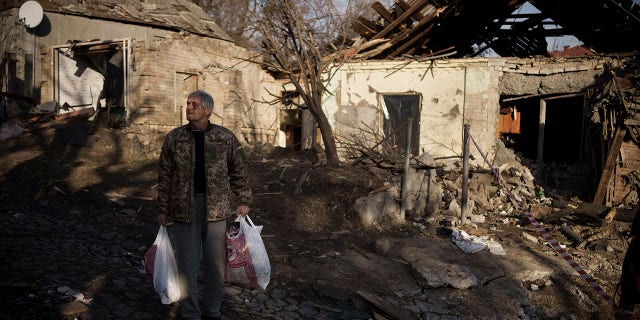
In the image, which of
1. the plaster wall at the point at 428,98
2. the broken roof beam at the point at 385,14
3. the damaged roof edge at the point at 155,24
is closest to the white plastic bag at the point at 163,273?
the plaster wall at the point at 428,98

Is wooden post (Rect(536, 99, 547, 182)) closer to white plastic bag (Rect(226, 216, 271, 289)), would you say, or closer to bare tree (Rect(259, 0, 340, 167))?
bare tree (Rect(259, 0, 340, 167))

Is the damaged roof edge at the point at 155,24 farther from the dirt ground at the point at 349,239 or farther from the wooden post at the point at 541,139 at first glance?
the wooden post at the point at 541,139

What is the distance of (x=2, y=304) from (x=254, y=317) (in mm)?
1826

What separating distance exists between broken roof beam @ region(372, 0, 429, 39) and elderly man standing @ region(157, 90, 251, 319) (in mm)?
10581

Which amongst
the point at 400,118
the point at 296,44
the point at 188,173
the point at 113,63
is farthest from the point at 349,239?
the point at 113,63

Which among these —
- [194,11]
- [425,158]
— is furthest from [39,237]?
[194,11]

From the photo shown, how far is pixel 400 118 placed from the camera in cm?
1272

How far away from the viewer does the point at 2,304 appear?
121 inches

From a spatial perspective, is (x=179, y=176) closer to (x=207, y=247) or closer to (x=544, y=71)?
(x=207, y=247)

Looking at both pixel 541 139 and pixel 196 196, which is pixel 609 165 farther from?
pixel 196 196

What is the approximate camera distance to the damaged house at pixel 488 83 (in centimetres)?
1080

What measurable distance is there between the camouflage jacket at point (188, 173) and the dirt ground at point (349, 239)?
1724mm

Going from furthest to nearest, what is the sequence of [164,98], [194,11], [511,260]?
[194,11]
[164,98]
[511,260]

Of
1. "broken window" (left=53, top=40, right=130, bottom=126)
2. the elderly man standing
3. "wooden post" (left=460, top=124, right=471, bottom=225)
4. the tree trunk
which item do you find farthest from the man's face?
"broken window" (left=53, top=40, right=130, bottom=126)
